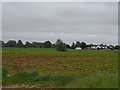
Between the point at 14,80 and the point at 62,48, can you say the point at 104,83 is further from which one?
the point at 62,48


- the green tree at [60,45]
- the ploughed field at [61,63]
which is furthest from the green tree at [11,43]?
the ploughed field at [61,63]

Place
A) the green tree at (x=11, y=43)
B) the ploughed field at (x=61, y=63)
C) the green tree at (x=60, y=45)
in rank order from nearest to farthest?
the ploughed field at (x=61, y=63), the green tree at (x=60, y=45), the green tree at (x=11, y=43)

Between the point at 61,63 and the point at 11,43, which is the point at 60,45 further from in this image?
the point at 61,63

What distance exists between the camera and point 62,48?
66562 mm

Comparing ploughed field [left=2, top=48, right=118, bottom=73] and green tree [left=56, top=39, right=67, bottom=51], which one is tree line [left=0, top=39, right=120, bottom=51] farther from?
ploughed field [left=2, top=48, right=118, bottom=73]

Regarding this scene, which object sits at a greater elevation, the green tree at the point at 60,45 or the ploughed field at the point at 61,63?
the green tree at the point at 60,45

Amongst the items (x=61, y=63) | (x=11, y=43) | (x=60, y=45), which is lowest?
(x=61, y=63)

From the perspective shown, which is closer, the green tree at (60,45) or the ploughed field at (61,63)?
the ploughed field at (61,63)

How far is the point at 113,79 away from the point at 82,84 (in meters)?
0.97

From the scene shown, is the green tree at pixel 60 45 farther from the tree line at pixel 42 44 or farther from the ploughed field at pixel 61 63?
the ploughed field at pixel 61 63

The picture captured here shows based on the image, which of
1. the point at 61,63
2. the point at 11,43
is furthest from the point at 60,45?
the point at 61,63

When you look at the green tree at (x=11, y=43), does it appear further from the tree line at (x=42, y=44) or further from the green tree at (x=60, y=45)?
the green tree at (x=60, y=45)

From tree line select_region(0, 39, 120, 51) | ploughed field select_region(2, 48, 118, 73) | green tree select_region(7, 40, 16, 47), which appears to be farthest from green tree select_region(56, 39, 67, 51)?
ploughed field select_region(2, 48, 118, 73)

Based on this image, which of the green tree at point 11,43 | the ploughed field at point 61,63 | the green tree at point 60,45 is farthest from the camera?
the green tree at point 11,43
